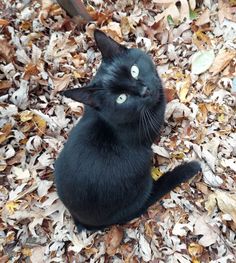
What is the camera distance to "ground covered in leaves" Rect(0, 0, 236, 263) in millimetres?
2080

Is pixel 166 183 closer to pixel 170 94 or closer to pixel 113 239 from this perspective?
pixel 113 239

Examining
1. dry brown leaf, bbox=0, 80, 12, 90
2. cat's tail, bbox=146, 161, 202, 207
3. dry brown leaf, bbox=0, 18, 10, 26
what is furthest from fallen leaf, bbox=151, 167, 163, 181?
dry brown leaf, bbox=0, 18, 10, 26

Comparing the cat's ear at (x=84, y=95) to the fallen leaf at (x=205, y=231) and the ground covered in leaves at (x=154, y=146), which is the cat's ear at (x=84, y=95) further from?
the fallen leaf at (x=205, y=231)

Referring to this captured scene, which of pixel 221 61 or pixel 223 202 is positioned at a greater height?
pixel 221 61

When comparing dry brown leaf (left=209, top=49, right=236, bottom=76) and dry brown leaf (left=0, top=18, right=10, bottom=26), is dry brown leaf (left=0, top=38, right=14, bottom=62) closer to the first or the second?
dry brown leaf (left=0, top=18, right=10, bottom=26)

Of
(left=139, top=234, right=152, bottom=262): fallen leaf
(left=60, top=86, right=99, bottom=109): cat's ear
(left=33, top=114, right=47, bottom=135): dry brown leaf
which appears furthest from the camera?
(left=33, top=114, right=47, bottom=135): dry brown leaf

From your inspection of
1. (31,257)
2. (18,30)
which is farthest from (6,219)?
(18,30)

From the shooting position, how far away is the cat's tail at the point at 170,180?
80.1 inches

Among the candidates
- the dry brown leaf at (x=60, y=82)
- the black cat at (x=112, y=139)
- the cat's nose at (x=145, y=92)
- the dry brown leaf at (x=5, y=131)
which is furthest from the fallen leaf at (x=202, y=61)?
the dry brown leaf at (x=5, y=131)

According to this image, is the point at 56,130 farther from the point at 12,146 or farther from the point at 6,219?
the point at 6,219

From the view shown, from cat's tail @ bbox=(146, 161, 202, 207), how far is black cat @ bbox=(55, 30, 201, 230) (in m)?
0.09

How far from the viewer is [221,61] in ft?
8.04

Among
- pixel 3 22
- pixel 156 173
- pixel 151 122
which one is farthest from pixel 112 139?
pixel 3 22

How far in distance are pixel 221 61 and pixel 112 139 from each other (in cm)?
93
